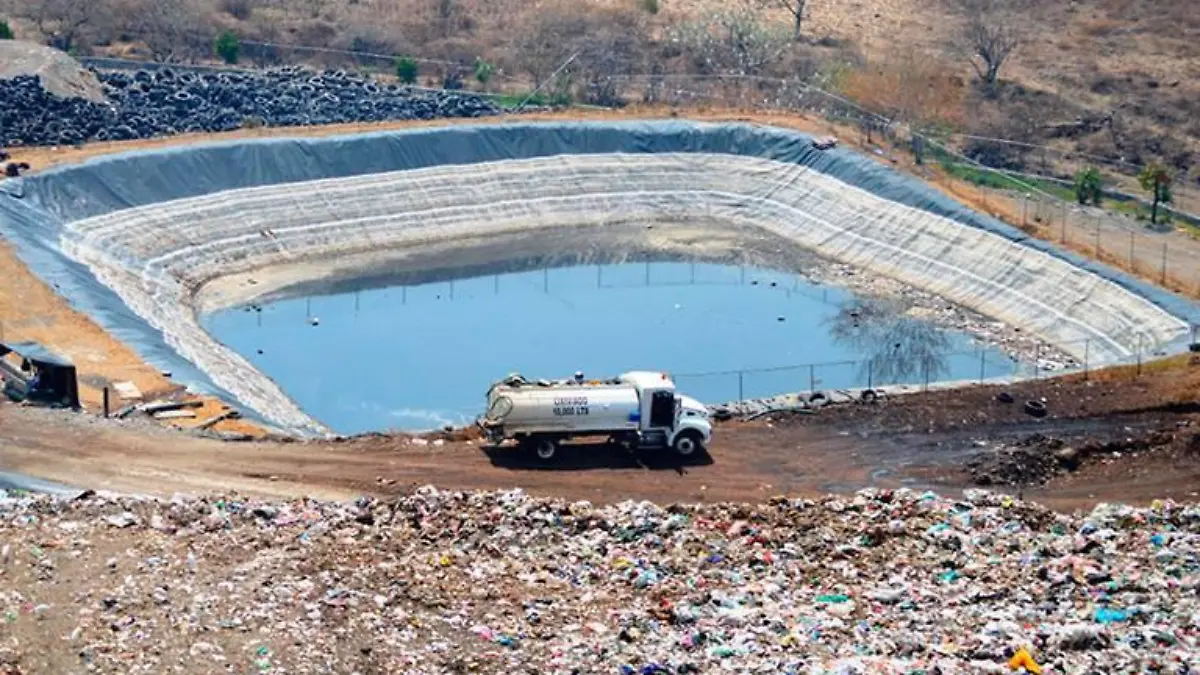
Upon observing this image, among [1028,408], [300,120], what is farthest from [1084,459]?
[300,120]

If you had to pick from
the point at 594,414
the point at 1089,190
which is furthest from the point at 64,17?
the point at 594,414

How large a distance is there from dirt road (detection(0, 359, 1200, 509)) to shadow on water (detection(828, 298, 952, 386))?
8.63 metres

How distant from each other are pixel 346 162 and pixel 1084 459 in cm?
3391

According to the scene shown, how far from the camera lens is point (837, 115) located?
7012 cm

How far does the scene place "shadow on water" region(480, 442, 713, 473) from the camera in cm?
3444

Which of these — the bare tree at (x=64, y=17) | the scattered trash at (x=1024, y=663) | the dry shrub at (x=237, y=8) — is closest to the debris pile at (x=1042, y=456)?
the scattered trash at (x=1024, y=663)

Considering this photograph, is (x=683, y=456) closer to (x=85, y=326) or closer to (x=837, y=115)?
(x=85, y=326)

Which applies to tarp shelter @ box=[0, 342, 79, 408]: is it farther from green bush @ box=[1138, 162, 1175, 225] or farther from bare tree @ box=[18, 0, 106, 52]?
bare tree @ box=[18, 0, 106, 52]

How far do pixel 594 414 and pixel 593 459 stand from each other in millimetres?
1072

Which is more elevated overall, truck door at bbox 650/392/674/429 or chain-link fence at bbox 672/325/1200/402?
truck door at bbox 650/392/674/429

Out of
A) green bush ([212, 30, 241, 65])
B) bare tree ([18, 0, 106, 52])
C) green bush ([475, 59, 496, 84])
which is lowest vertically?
green bush ([475, 59, 496, 84])

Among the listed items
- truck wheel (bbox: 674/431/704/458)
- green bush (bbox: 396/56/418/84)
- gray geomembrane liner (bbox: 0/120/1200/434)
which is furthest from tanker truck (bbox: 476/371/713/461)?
green bush (bbox: 396/56/418/84)

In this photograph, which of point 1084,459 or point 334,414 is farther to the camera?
point 334,414

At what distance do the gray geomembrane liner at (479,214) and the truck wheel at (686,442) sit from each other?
10.6m
